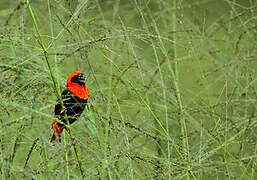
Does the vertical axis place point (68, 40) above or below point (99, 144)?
above

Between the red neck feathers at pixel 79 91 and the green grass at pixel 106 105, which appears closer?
the green grass at pixel 106 105

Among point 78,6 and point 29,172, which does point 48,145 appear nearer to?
point 29,172

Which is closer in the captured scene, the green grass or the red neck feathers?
the green grass

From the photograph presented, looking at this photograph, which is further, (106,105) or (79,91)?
→ (79,91)

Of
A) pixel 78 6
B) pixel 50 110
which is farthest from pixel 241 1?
pixel 78 6

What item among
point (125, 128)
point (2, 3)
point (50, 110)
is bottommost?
point (50, 110)

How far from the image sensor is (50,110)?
1.33 metres

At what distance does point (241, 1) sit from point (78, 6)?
3.29 metres

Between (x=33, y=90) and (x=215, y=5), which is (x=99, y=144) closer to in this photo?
(x=33, y=90)

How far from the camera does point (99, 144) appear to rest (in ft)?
2.26

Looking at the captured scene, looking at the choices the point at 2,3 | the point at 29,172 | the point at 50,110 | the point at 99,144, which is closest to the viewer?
the point at 29,172

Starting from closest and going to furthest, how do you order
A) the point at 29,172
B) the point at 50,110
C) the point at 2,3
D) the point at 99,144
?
the point at 29,172, the point at 99,144, the point at 50,110, the point at 2,3

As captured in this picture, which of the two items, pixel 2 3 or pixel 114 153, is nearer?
pixel 114 153

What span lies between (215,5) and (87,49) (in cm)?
342
